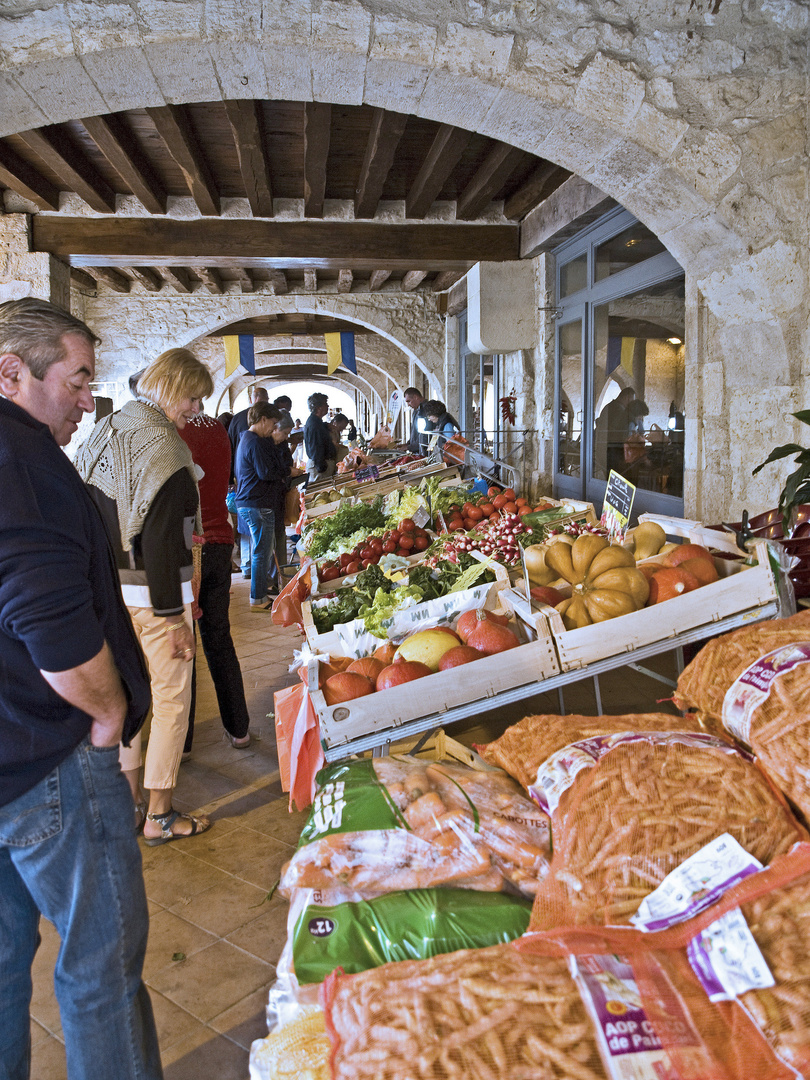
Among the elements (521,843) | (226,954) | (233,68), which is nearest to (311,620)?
(226,954)

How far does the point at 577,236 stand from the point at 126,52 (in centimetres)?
414

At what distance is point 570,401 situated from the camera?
6.56 meters

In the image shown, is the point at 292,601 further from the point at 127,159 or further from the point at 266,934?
the point at 127,159

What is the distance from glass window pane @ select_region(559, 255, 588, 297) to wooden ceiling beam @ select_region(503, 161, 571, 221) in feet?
2.01

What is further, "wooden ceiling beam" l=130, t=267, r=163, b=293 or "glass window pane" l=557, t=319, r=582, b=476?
"wooden ceiling beam" l=130, t=267, r=163, b=293

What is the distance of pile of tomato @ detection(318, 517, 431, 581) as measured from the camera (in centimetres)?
363

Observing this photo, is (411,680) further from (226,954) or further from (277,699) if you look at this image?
(226,954)

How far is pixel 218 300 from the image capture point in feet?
36.1

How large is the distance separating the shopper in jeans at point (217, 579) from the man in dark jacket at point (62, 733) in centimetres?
188

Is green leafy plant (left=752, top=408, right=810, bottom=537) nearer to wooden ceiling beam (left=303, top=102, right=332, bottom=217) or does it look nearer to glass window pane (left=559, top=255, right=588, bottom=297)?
wooden ceiling beam (left=303, top=102, right=332, bottom=217)

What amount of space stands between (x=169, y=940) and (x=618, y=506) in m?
2.25

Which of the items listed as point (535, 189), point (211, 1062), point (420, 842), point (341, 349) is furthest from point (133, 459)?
point (341, 349)

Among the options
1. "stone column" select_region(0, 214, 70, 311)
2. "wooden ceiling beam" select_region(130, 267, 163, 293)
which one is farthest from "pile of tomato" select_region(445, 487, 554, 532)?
"wooden ceiling beam" select_region(130, 267, 163, 293)

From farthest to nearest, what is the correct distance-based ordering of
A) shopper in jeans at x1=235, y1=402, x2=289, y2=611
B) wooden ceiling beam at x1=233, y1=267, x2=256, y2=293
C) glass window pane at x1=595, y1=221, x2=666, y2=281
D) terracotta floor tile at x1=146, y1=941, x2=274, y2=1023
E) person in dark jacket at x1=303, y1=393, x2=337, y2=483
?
1. wooden ceiling beam at x1=233, y1=267, x2=256, y2=293
2. person in dark jacket at x1=303, y1=393, x2=337, y2=483
3. shopper in jeans at x1=235, y1=402, x2=289, y2=611
4. glass window pane at x1=595, y1=221, x2=666, y2=281
5. terracotta floor tile at x1=146, y1=941, x2=274, y2=1023
